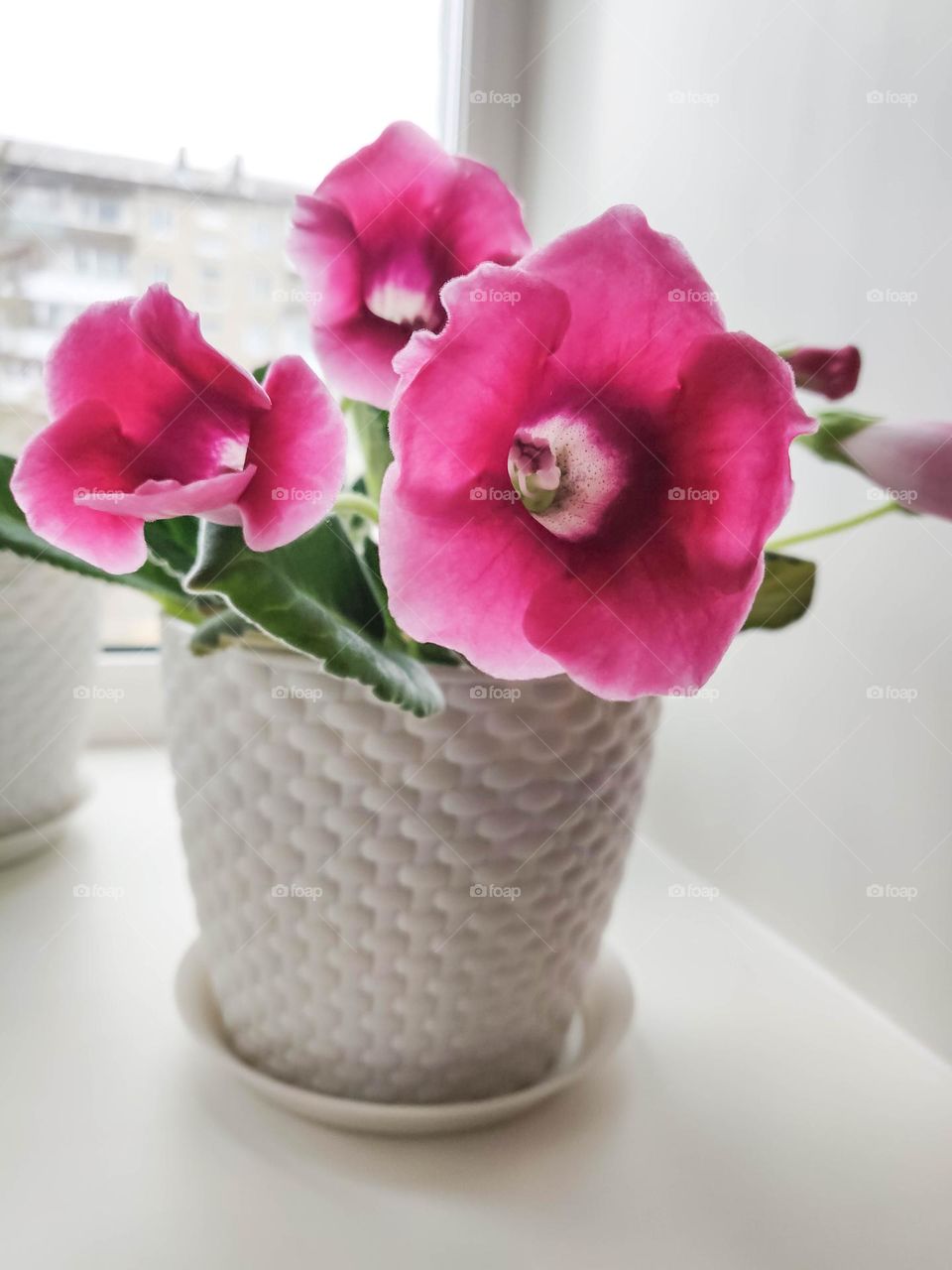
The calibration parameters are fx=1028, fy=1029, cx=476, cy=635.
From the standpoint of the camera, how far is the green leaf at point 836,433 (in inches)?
12.9

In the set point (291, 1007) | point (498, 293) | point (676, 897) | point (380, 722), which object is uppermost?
point (498, 293)

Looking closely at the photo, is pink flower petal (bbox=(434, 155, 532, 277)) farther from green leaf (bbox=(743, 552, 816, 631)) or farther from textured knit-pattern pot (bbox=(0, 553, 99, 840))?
textured knit-pattern pot (bbox=(0, 553, 99, 840))

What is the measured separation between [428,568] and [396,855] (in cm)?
14

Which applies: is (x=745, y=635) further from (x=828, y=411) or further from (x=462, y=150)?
(x=462, y=150)

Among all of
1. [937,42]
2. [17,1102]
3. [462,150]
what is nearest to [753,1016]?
[17,1102]

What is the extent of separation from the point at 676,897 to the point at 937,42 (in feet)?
1.48

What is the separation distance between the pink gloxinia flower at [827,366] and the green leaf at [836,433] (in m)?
0.03

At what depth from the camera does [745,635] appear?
582 millimetres

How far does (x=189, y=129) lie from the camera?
32.3 inches
